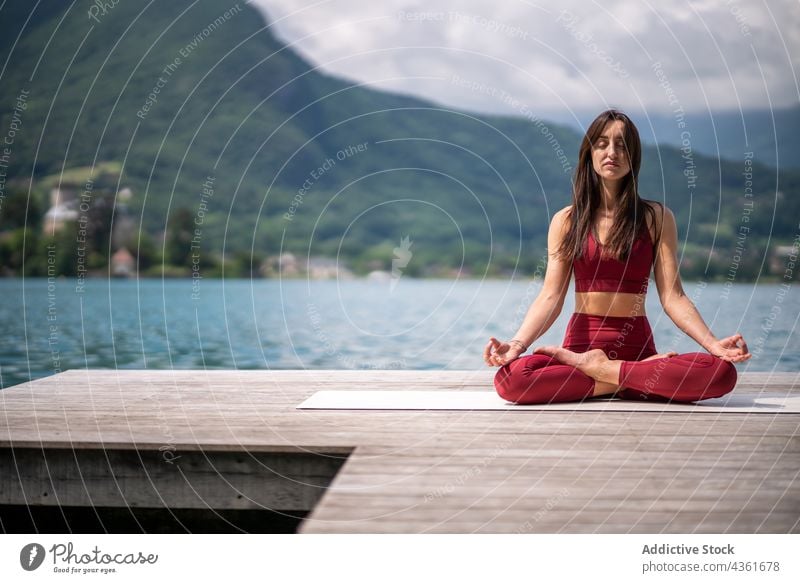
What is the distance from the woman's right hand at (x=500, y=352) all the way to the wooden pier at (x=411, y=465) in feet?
1.05

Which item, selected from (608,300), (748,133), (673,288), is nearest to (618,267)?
(608,300)

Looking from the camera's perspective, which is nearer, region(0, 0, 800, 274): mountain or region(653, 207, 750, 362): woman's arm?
region(653, 207, 750, 362): woman's arm

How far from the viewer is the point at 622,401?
16.3 feet

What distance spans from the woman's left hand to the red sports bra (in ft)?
2.01

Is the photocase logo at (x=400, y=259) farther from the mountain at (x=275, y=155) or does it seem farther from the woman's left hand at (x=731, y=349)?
the woman's left hand at (x=731, y=349)

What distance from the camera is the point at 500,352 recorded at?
4.73 meters

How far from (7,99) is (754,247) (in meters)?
43.1

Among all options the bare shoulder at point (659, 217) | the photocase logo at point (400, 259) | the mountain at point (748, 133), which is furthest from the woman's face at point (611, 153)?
the photocase logo at point (400, 259)

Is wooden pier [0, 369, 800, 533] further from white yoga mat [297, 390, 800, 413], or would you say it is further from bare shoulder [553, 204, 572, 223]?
bare shoulder [553, 204, 572, 223]

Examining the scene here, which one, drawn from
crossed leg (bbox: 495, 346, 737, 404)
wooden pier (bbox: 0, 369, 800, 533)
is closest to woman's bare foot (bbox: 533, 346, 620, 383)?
crossed leg (bbox: 495, 346, 737, 404)

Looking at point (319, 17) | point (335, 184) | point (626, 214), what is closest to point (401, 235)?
point (335, 184)

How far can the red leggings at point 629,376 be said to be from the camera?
4.73 meters
